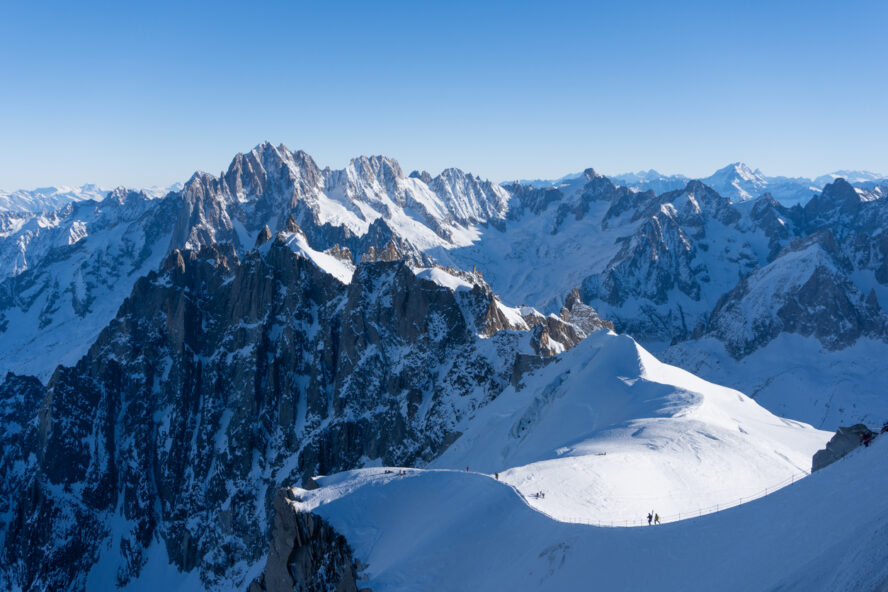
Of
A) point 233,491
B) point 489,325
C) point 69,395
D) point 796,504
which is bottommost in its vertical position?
point 233,491

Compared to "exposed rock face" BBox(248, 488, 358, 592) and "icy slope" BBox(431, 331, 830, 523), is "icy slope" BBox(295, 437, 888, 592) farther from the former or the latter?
"icy slope" BBox(431, 331, 830, 523)

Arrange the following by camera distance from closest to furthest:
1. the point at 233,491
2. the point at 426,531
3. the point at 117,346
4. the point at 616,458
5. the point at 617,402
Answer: the point at 426,531 → the point at 616,458 → the point at 617,402 → the point at 233,491 → the point at 117,346

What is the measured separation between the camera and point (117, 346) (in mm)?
173875

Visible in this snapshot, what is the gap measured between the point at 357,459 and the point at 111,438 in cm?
8006

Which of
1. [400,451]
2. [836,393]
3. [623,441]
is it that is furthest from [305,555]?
[836,393]

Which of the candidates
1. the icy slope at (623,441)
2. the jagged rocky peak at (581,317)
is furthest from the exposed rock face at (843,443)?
the jagged rocky peak at (581,317)

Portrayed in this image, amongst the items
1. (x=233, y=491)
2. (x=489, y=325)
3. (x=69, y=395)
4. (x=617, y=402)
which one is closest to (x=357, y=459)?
(x=233, y=491)

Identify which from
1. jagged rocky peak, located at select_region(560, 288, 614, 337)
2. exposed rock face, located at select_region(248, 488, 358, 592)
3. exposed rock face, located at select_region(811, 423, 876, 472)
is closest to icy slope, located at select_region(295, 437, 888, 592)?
exposed rock face, located at select_region(248, 488, 358, 592)

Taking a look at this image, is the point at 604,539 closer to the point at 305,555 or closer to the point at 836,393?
the point at 305,555

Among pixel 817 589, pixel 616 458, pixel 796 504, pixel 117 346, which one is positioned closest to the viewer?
pixel 817 589

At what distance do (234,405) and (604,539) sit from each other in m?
144

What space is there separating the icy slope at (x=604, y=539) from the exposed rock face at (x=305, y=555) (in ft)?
4.57

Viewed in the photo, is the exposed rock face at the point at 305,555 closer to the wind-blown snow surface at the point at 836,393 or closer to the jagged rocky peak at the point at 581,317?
the jagged rocky peak at the point at 581,317

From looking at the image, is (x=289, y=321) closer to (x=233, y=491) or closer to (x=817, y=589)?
(x=233, y=491)
